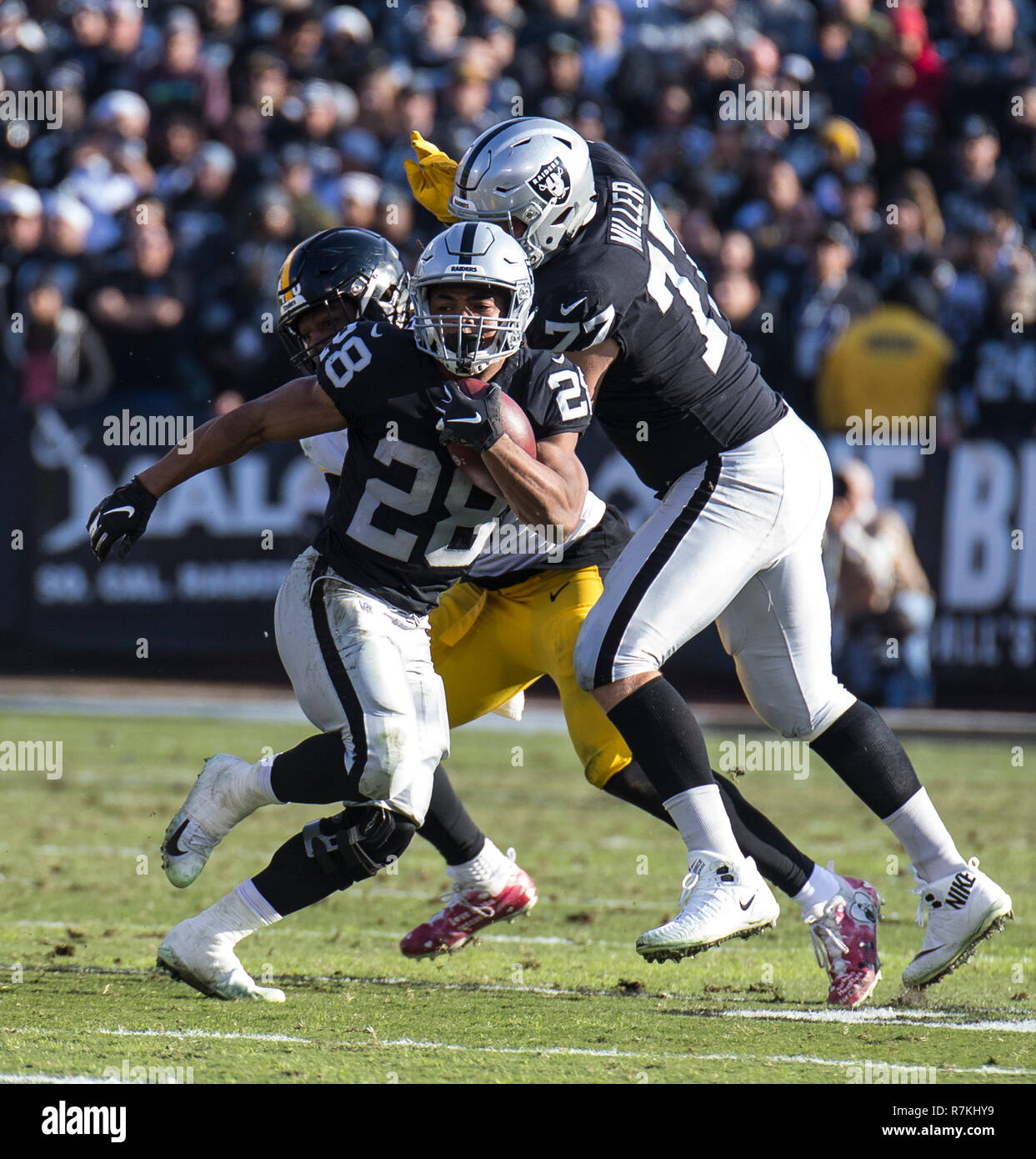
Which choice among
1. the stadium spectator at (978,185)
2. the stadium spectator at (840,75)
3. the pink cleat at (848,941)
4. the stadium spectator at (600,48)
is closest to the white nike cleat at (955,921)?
the pink cleat at (848,941)

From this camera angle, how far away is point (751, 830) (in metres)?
4.14

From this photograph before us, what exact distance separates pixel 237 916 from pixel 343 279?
4.87 ft

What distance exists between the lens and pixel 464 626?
4.45 meters

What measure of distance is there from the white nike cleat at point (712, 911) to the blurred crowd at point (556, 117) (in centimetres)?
589

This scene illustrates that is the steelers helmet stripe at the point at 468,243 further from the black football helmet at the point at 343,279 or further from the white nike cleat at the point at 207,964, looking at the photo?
the white nike cleat at the point at 207,964

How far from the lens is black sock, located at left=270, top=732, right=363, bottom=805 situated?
150 inches

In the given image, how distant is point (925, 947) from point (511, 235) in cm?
187

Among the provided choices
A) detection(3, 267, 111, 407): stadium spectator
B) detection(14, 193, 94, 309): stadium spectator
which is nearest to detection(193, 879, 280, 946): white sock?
detection(3, 267, 111, 407): stadium spectator

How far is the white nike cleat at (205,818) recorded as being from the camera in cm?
399

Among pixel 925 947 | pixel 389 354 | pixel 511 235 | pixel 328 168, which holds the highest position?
pixel 328 168

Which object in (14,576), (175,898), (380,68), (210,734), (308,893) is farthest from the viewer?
(380,68)
